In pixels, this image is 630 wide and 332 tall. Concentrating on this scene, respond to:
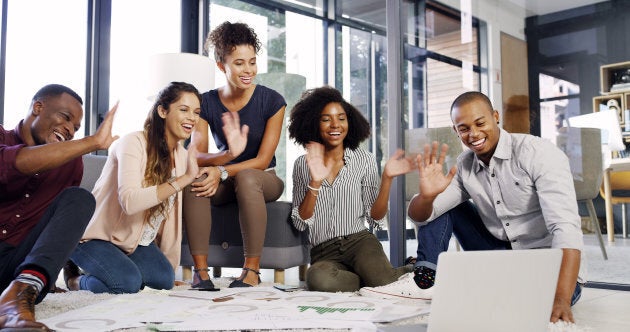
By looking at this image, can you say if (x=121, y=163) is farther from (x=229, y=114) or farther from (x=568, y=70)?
(x=568, y=70)

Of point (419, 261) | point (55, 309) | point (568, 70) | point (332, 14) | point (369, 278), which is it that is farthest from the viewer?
point (332, 14)

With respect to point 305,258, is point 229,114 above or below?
above

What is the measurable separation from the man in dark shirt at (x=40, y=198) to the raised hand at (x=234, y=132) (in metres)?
0.71

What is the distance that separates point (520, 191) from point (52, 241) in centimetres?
145

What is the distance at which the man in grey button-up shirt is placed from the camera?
5.86 feet

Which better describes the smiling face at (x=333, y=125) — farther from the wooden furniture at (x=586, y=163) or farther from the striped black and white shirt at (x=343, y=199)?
the wooden furniture at (x=586, y=163)

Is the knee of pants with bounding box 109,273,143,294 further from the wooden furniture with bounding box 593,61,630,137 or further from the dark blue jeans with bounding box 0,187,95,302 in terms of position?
the wooden furniture with bounding box 593,61,630,137

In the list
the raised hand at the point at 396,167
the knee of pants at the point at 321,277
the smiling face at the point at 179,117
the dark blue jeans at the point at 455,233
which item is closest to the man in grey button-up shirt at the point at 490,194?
the dark blue jeans at the point at 455,233

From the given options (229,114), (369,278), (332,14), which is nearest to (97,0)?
(332,14)

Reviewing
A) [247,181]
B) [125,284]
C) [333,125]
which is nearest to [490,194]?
[333,125]

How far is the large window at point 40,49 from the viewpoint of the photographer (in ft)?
12.4

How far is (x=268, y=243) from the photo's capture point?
259 centimetres

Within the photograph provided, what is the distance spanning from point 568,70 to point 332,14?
69.7 inches

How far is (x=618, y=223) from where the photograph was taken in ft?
7.70
